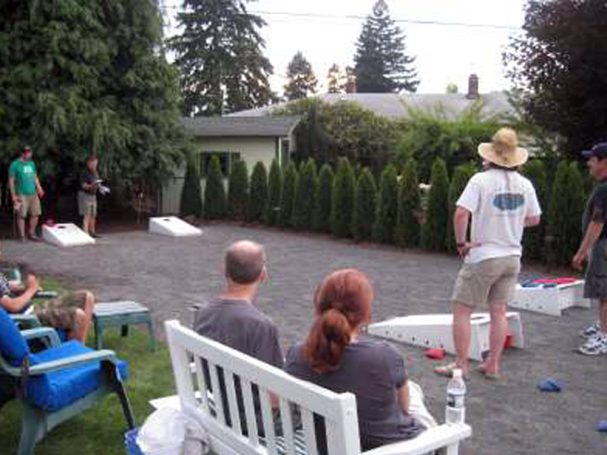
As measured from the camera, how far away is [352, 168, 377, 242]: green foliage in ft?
52.9

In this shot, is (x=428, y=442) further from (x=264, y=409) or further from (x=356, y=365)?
(x=264, y=409)

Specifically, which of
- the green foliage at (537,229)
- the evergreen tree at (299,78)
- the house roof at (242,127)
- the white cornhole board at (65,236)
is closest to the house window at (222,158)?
the house roof at (242,127)

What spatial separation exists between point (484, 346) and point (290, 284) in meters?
4.32

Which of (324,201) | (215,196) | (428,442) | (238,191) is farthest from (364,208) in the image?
(428,442)

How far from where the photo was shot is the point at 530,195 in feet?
18.3

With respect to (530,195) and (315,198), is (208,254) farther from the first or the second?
(530,195)

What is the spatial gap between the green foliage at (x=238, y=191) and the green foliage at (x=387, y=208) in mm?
5081

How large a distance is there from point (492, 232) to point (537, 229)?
7.91 meters

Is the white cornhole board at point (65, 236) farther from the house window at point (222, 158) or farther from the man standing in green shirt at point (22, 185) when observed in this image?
the house window at point (222, 158)

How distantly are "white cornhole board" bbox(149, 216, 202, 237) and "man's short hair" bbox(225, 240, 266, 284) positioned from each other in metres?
12.9

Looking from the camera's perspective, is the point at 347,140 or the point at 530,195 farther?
the point at 347,140

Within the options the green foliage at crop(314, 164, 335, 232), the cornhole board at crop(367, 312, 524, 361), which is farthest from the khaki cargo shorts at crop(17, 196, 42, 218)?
the cornhole board at crop(367, 312, 524, 361)

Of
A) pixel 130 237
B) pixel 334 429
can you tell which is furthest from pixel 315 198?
pixel 334 429

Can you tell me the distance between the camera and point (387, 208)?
15.6 meters
